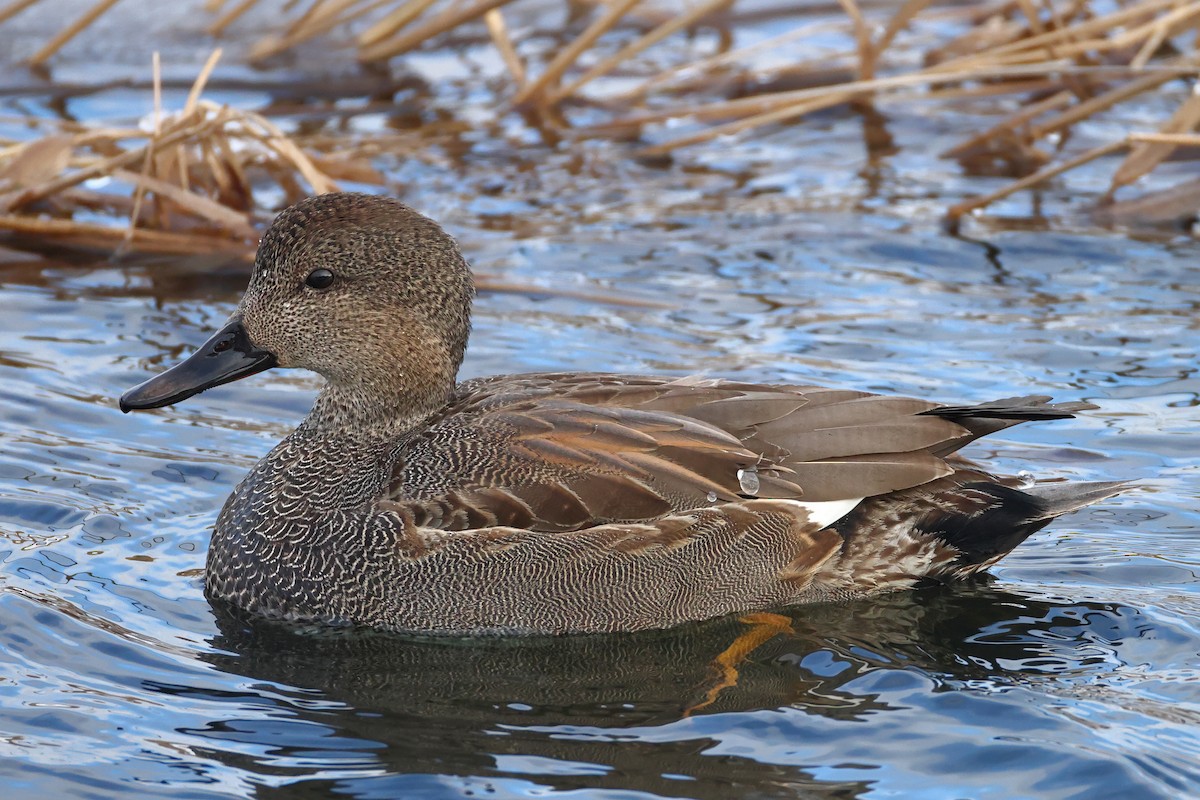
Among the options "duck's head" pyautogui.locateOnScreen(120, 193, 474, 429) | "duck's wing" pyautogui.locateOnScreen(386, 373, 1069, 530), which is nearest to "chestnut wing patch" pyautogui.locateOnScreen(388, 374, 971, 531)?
"duck's wing" pyautogui.locateOnScreen(386, 373, 1069, 530)

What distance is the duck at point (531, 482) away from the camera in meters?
5.34

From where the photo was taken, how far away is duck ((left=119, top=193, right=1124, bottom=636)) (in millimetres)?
5336

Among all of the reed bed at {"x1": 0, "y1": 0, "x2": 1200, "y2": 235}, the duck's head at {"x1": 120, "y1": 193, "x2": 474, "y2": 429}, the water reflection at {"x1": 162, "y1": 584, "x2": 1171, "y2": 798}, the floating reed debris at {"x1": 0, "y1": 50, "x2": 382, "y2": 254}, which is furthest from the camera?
the reed bed at {"x1": 0, "y1": 0, "x2": 1200, "y2": 235}

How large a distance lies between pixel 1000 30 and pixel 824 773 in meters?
7.63

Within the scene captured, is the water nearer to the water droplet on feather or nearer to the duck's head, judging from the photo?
the water droplet on feather

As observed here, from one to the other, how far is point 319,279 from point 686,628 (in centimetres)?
169

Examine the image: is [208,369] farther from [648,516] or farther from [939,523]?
[939,523]

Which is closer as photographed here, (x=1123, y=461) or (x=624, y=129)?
(x=1123, y=461)

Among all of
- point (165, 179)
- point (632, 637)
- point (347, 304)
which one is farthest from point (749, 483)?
point (165, 179)

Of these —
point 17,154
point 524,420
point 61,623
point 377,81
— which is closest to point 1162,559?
point 524,420

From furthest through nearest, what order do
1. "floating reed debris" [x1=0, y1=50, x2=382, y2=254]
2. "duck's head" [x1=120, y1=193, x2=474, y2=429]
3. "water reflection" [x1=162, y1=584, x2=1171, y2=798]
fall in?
1. "floating reed debris" [x1=0, y1=50, x2=382, y2=254]
2. "duck's head" [x1=120, y1=193, x2=474, y2=429]
3. "water reflection" [x1=162, y1=584, x2=1171, y2=798]

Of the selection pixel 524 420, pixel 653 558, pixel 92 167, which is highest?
pixel 92 167

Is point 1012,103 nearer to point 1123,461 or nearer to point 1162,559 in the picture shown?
point 1123,461

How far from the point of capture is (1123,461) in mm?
Result: 6676
